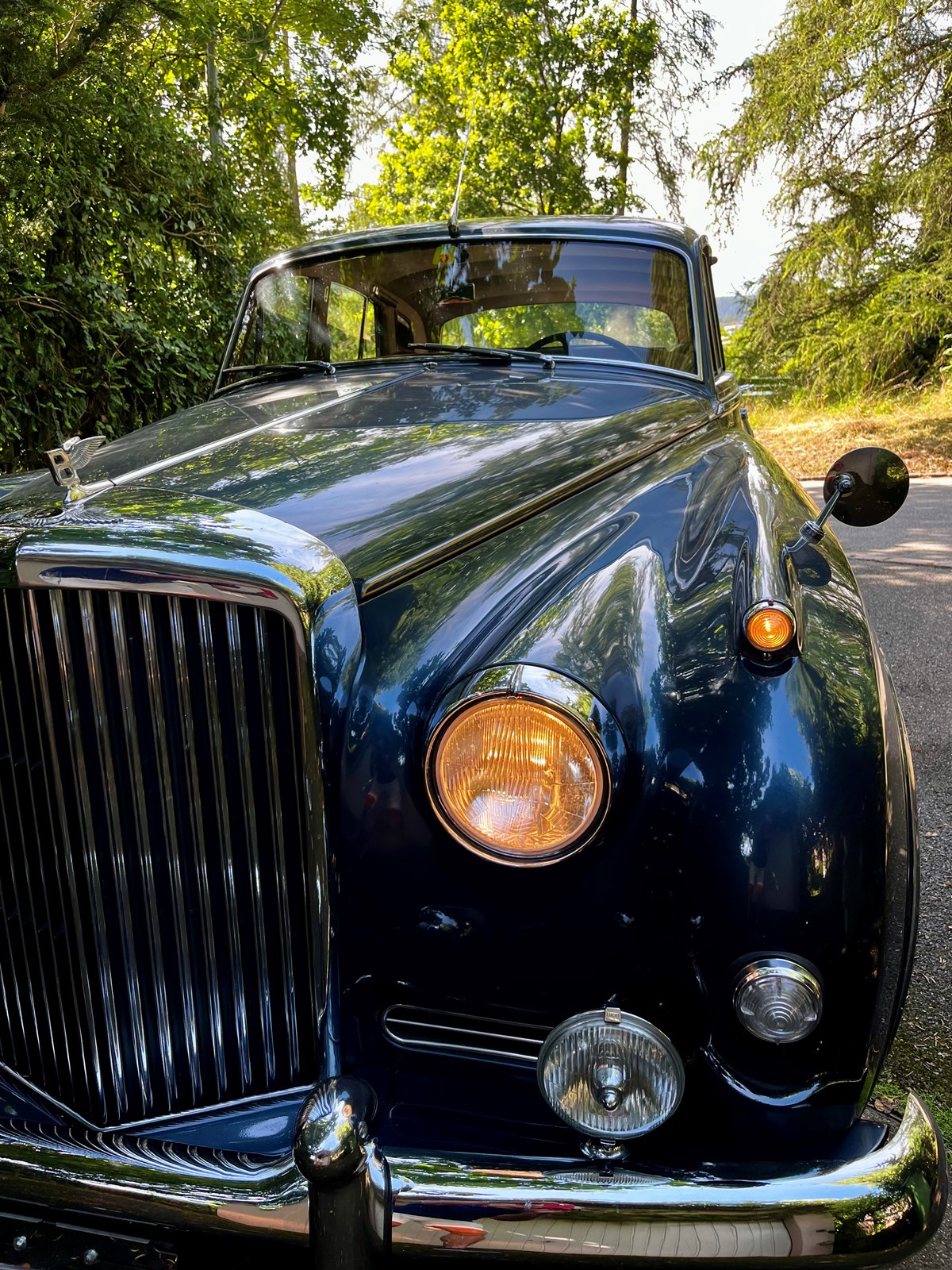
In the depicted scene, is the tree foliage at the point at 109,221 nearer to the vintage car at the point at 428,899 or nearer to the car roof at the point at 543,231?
the car roof at the point at 543,231

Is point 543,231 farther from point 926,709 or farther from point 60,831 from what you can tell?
point 926,709

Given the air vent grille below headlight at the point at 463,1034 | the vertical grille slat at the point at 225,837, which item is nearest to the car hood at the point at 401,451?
the vertical grille slat at the point at 225,837

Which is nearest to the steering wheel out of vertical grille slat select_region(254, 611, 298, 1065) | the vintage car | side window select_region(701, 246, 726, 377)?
side window select_region(701, 246, 726, 377)

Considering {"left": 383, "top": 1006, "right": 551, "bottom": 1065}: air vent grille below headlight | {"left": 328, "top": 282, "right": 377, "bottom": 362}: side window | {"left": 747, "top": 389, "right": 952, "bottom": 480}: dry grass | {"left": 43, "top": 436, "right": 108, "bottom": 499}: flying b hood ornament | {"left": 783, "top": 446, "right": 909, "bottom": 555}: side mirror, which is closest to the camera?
{"left": 383, "top": 1006, "right": 551, "bottom": 1065}: air vent grille below headlight

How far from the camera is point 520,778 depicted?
1.34m

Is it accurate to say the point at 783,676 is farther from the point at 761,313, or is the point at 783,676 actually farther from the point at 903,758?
the point at 761,313

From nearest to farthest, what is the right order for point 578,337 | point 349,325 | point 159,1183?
point 159,1183 < point 578,337 < point 349,325

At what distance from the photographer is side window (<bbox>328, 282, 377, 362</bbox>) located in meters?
3.35

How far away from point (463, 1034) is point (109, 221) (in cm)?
662

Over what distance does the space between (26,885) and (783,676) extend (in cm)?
125

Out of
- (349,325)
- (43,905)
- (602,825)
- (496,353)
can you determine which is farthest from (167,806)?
(349,325)

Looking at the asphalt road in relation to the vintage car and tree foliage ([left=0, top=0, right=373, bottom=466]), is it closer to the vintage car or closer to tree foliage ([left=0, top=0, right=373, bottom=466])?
the vintage car

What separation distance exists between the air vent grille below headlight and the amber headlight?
10.6 inches

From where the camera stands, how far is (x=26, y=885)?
63.5 inches
